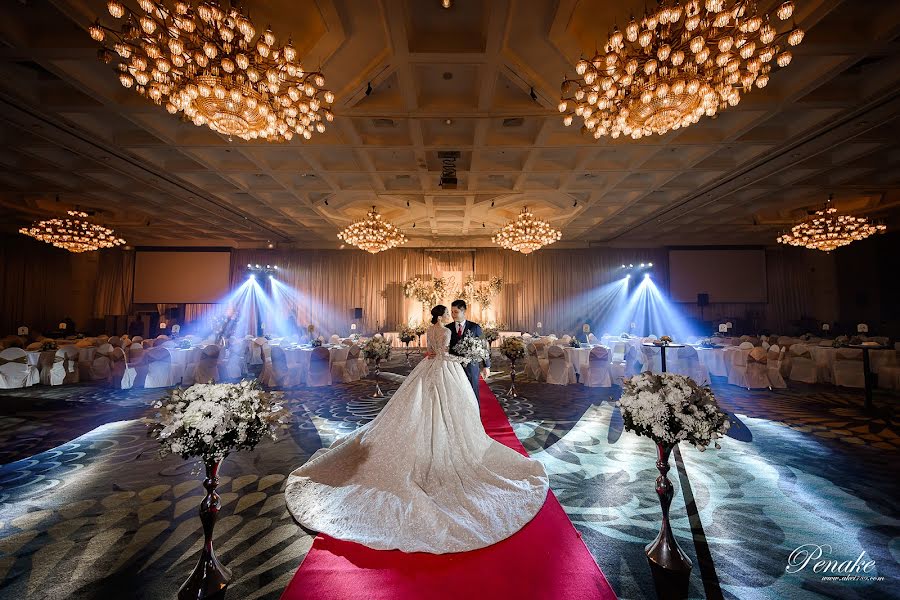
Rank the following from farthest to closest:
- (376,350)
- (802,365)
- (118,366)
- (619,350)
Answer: (619,350)
(802,365)
(118,366)
(376,350)

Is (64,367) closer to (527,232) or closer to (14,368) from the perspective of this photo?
(14,368)

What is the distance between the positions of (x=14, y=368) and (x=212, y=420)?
937 cm

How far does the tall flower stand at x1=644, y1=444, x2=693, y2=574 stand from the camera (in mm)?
2125

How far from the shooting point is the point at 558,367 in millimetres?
7875

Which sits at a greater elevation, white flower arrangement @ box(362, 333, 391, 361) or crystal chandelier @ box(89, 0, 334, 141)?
crystal chandelier @ box(89, 0, 334, 141)

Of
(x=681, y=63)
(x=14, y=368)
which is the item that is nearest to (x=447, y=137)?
(x=681, y=63)

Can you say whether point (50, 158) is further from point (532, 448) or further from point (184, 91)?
point (532, 448)

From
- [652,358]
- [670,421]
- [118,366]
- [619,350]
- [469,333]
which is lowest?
[118,366]

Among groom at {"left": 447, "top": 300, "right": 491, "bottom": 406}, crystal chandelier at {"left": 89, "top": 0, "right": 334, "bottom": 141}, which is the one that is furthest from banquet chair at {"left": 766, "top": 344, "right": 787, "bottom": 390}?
crystal chandelier at {"left": 89, "top": 0, "right": 334, "bottom": 141}

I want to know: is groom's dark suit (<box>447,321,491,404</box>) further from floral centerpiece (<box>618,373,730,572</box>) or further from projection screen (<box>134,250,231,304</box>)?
projection screen (<box>134,250,231,304</box>)

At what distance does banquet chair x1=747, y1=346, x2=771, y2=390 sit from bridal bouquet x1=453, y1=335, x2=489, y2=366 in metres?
6.51

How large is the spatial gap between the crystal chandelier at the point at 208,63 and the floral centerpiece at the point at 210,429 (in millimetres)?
2694

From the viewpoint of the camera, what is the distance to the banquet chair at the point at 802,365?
7898 mm

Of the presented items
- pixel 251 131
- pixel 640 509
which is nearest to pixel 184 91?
pixel 251 131
